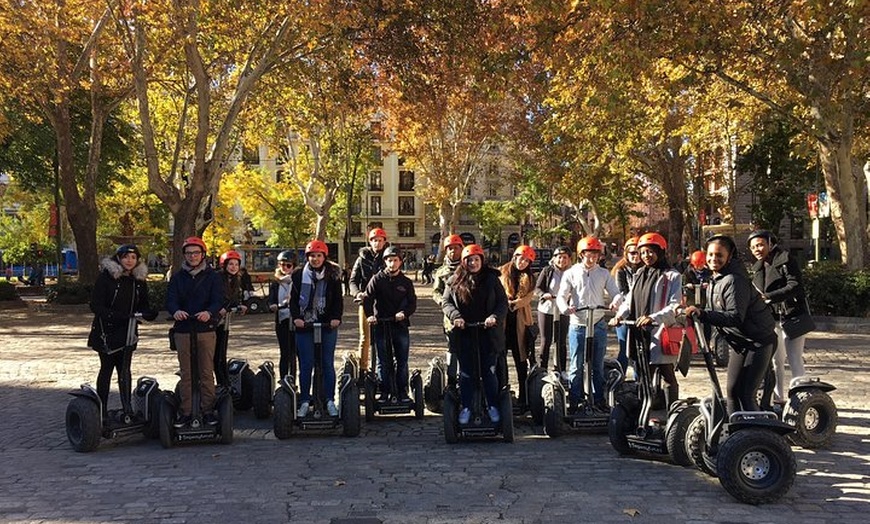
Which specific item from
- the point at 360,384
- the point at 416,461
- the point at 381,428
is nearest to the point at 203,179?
the point at 360,384

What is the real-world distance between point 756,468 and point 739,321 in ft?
3.31

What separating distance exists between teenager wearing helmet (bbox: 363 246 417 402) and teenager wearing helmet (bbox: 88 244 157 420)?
7.17 feet

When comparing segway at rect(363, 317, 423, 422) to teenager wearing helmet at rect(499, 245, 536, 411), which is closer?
segway at rect(363, 317, 423, 422)

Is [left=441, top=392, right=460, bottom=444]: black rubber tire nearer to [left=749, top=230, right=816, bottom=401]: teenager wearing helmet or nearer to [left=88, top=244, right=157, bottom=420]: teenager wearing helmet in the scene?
[left=749, top=230, right=816, bottom=401]: teenager wearing helmet

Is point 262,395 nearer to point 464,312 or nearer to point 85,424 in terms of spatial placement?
point 85,424

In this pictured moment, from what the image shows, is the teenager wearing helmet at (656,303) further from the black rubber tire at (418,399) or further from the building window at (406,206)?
the building window at (406,206)

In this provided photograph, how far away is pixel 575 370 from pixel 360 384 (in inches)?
102

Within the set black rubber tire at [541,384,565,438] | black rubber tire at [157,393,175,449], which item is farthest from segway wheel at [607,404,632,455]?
black rubber tire at [157,393,175,449]

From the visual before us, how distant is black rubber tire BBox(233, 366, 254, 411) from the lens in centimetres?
823

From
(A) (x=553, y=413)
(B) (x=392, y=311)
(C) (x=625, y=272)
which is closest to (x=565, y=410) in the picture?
(A) (x=553, y=413)

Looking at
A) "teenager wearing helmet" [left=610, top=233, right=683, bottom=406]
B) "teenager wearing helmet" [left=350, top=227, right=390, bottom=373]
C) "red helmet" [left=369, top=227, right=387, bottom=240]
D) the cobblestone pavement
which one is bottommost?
the cobblestone pavement

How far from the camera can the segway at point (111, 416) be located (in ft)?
21.3

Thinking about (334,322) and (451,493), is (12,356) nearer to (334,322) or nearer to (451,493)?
(334,322)

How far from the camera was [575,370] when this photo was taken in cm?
718
